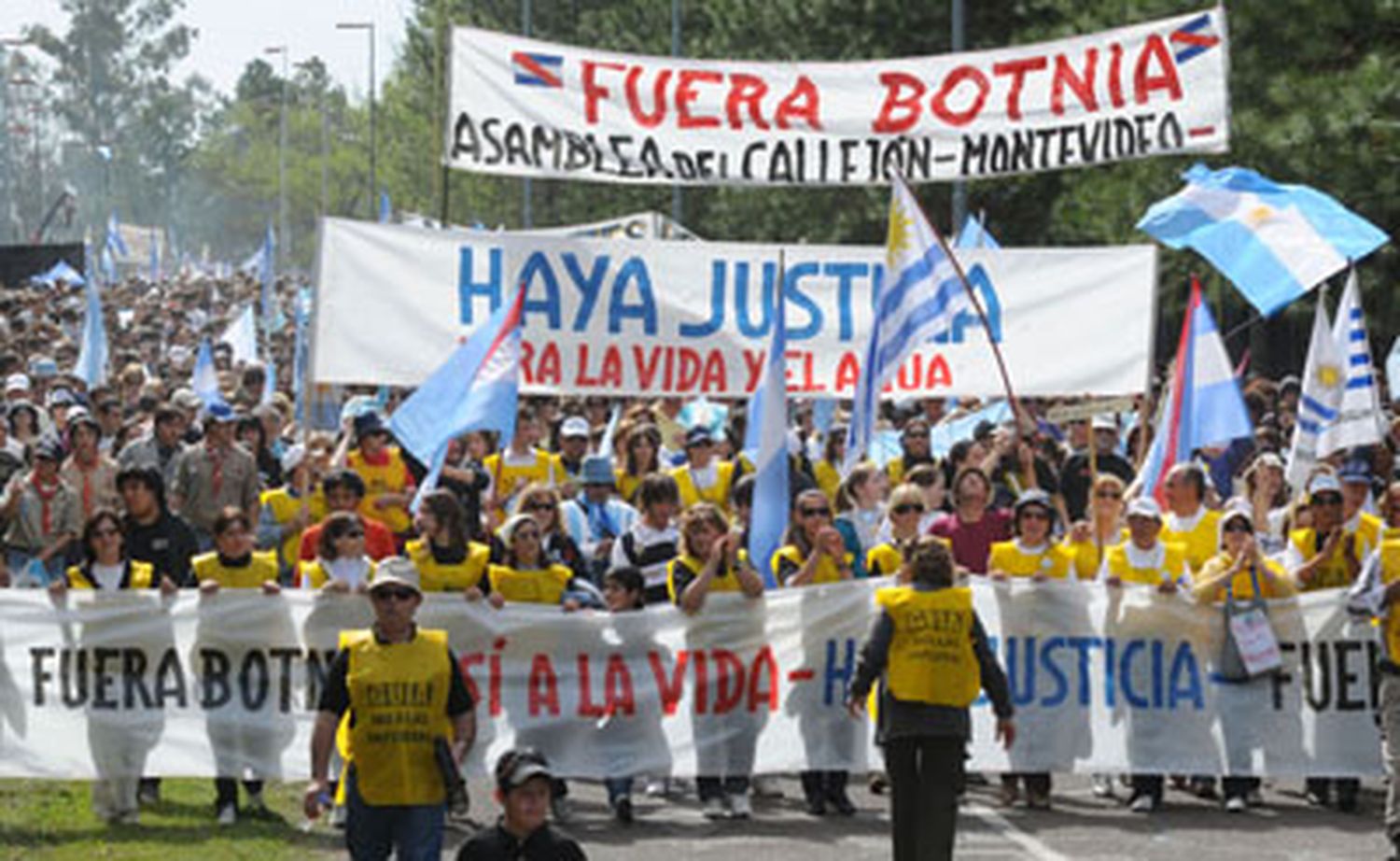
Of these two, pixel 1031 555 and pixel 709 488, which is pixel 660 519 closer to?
pixel 1031 555

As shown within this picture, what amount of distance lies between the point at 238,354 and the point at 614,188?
28.2 meters

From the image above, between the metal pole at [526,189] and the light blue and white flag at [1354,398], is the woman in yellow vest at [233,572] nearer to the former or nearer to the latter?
the light blue and white flag at [1354,398]

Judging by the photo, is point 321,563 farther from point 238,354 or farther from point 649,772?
point 238,354

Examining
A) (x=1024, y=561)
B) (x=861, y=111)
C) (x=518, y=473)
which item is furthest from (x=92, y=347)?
(x=1024, y=561)

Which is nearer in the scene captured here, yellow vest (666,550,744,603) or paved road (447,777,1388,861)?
paved road (447,777,1388,861)

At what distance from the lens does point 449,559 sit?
45.0 ft

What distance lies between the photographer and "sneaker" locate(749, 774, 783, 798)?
1464 centimetres

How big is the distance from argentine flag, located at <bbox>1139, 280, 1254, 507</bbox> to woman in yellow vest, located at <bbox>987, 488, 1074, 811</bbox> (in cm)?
113

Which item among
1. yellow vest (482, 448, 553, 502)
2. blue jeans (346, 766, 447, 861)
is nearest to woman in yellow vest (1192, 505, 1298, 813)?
yellow vest (482, 448, 553, 502)

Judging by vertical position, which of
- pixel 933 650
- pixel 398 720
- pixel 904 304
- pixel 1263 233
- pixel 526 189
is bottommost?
pixel 398 720

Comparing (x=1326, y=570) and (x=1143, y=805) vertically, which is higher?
(x=1326, y=570)

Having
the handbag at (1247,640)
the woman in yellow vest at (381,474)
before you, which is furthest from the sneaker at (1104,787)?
the woman in yellow vest at (381,474)

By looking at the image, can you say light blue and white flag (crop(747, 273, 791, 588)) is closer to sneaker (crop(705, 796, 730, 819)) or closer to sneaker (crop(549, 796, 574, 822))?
sneaker (crop(705, 796, 730, 819))

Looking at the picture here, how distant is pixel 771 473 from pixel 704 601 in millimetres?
704
